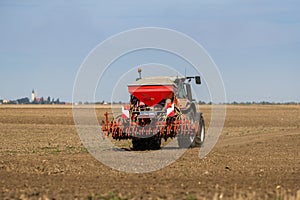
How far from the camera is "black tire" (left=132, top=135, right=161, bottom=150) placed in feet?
69.6

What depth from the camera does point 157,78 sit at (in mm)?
22219

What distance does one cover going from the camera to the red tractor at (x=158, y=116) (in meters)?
20.2

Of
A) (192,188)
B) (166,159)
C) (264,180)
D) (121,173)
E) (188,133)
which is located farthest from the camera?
(188,133)

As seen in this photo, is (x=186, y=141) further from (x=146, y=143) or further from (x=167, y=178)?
(x=167, y=178)

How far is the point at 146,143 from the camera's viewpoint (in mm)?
21859

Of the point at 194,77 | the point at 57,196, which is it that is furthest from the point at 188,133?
the point at 57,196

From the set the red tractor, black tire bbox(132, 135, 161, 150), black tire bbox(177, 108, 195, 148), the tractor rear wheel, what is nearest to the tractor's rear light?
the red tractor

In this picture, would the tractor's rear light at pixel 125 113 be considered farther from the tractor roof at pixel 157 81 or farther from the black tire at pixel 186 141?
the black tire at pixel 186 141

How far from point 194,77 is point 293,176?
9.51 m

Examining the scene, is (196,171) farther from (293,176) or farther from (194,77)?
(194,77)

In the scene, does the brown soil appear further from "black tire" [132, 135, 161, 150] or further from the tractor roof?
the tractor roof

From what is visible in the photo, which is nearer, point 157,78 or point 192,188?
point 192,188

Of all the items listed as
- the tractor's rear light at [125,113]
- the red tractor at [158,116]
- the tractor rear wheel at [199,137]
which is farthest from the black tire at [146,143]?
the tractor rear wheel at [199,137]

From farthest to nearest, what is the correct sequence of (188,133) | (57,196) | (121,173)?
(188,133)
(121,173)
(57,196)
